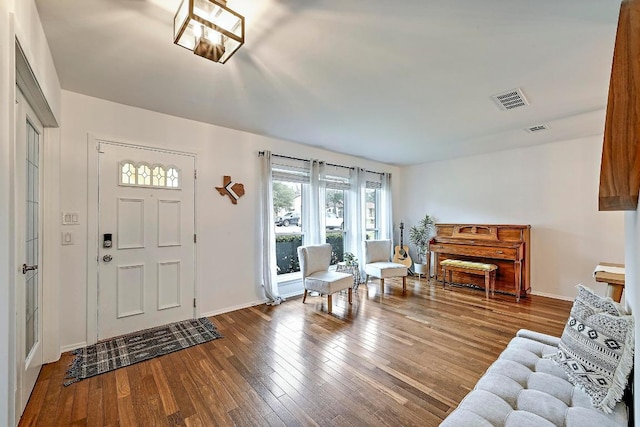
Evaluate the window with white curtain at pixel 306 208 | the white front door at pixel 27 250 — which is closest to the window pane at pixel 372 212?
the window with white curtain at pixel 306 208

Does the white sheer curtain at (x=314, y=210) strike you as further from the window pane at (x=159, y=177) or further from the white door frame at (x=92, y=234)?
the white door frame at (x=92, y=234)

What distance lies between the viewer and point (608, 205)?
3.20 feet

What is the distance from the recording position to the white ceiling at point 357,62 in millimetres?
1602

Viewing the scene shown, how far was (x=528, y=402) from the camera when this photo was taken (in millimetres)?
1197

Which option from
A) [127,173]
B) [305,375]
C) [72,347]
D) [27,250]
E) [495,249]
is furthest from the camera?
[495,249]

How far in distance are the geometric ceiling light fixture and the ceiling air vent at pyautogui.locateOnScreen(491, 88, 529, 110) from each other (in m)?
2.46

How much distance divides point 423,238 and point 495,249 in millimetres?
1480

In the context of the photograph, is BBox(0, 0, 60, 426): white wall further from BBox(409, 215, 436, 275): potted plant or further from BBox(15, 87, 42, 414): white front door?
BBox(409, 215, 436, 275): potted plant

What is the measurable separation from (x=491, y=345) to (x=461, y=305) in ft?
4.00

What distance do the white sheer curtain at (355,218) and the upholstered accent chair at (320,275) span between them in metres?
1.02

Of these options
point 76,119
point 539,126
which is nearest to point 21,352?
point 76,119

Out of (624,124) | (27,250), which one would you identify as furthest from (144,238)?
(624,124)

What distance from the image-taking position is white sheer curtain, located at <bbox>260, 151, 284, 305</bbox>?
3848mm

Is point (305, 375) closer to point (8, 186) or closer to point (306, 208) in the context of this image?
point (8, 186)
